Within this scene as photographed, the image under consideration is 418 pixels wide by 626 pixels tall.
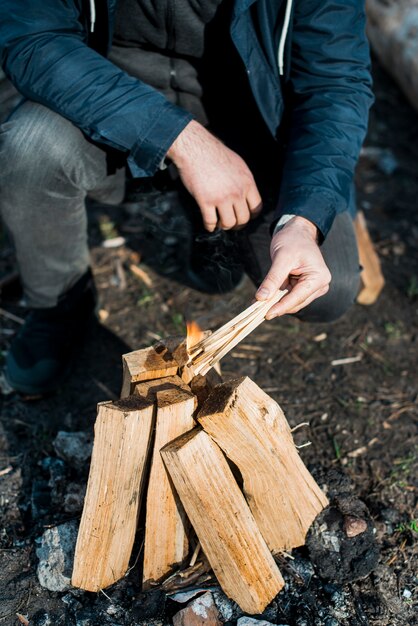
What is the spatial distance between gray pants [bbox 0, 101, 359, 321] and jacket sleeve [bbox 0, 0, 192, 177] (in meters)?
0.17

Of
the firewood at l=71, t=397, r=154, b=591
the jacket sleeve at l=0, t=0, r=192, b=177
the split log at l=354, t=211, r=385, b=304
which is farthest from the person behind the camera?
the split log at l=354, t=211, r=385, b=304

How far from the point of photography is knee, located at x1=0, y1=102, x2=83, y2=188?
2.46 metres

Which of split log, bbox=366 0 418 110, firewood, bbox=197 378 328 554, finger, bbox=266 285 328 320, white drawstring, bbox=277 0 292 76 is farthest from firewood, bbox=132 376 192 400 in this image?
split log, bbox=366 0 418 110

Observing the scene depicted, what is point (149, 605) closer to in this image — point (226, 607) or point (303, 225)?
point (226, 607)

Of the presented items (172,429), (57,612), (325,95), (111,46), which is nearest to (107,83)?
(111,46)

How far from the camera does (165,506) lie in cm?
203

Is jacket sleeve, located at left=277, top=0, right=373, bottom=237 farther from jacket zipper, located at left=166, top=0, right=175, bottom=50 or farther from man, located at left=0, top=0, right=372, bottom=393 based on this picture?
jacket zipper, located at left=166, top=0, right=175, bottom=50

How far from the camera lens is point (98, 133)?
2.33m

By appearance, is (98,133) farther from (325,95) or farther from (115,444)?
(115,444)

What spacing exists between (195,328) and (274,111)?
1.03m

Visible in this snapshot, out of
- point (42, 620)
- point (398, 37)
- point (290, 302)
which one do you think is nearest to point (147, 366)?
point (290, 302)

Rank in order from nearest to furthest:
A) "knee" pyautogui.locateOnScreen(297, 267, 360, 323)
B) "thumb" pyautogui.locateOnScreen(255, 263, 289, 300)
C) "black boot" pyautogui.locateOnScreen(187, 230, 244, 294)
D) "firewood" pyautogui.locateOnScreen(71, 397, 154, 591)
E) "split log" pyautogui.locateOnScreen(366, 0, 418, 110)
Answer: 1. "firewood" pyautogui.locateOnScreen(71, 397, 154, 591)
2. "thumb" pyautogui.locateOnScreen(255, 263, 289, 300)
3. "knee" pyautogui.locateOnScreen(297, 267, 360, 323)
4. "black boot" pyautogui.locateOnScreen(187, 230, 244, 294)
5. "split log" pyautogui.locateOnScreen(366, 0, 418, 110)

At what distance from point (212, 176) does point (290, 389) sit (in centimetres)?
114

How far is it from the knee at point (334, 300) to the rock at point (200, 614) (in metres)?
1.17
